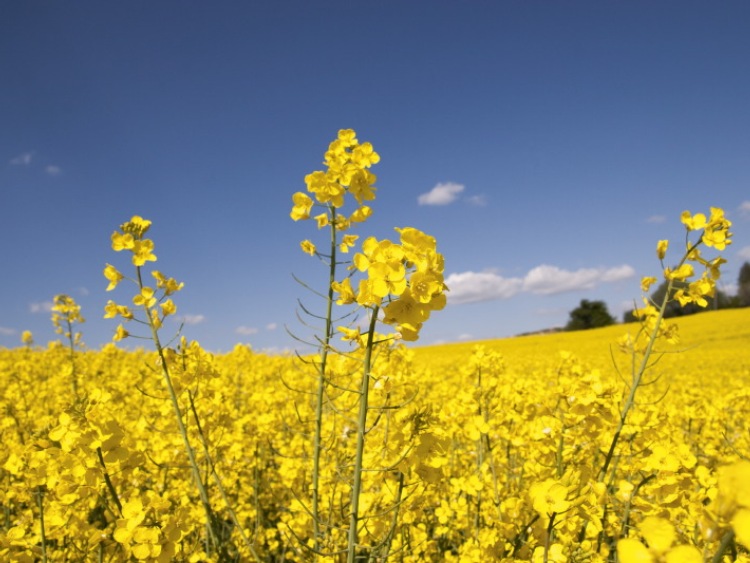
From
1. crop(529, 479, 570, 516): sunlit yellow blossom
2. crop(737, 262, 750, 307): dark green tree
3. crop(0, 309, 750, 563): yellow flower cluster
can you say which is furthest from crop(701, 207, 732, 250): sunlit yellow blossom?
crop(737, 262, 750, 307): dark green tree

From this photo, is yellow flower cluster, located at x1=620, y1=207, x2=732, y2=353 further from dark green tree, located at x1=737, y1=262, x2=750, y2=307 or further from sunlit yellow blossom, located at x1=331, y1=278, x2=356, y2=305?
dark green tree, located at x1=737, y1=262, x2=750, y2=307

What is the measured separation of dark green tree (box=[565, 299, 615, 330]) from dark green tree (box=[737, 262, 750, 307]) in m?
16.7

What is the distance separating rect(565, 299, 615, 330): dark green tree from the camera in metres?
62.0

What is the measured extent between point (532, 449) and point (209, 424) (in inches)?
83.3

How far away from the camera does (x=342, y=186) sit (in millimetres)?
2439

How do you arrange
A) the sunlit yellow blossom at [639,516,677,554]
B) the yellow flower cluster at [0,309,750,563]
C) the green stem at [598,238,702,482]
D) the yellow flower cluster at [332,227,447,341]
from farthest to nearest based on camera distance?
the green stem at [598,238,702,482], the yellow flower cluster at [0,309,750,563], the yellow flower cluster at [332,227,447,341], the sunlit yellow blossom at [639,516,677,554]

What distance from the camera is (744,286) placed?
63188 mm

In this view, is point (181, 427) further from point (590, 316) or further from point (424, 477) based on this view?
point (590, 316)

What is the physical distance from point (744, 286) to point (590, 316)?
69.1 ft

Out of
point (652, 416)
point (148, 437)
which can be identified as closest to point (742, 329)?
point (652, 416)

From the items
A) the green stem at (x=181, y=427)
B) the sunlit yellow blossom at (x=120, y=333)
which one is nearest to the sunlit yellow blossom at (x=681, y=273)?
the green stem at (x=181, y=427)

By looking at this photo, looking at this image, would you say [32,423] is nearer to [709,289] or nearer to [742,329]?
[709,289]

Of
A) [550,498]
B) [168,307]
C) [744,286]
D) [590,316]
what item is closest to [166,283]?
[168,307]

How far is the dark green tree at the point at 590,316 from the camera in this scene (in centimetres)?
6203
